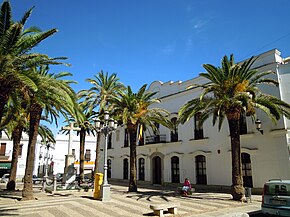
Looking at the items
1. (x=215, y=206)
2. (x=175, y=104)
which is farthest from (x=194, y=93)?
(x=215, y=206)

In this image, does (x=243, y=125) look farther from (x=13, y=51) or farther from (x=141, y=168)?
(x=13, y=51)

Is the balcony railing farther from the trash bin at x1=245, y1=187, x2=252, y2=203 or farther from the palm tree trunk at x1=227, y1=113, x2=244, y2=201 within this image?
the trash bin at x1=245, y1=187, x2=252, y2=203

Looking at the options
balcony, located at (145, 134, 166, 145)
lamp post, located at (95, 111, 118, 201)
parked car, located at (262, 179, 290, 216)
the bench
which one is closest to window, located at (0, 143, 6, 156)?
balcony, located at (145, 134, 166, 145)

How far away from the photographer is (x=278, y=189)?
8.96m

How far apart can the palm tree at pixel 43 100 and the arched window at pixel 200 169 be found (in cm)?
1181

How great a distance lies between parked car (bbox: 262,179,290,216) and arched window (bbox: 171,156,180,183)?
13498 mm

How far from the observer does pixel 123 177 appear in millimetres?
29938

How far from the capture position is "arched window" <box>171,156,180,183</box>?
22.5 m

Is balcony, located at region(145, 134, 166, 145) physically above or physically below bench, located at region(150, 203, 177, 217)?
above

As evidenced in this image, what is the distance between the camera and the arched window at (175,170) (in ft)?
73.7

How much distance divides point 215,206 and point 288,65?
11.0 metres

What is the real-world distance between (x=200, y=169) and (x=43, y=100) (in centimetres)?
1389

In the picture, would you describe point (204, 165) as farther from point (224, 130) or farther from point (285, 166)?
point (285, 166)

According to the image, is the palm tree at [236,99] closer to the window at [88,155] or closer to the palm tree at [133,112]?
the palm tree at [133,112]
